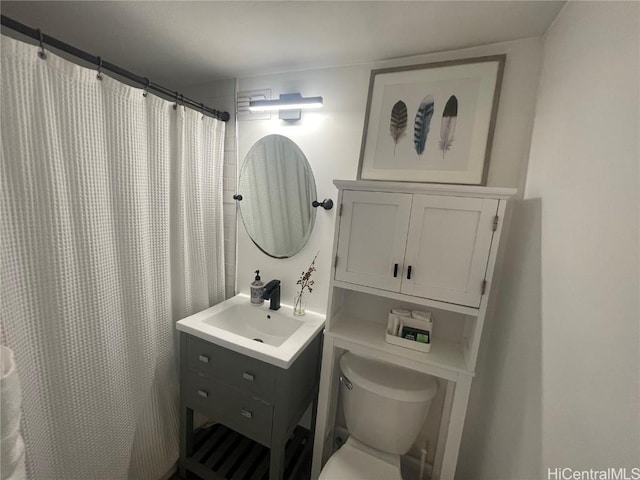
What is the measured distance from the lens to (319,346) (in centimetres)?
138

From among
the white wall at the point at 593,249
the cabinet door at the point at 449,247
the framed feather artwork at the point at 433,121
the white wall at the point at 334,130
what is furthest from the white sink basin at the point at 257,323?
the white wall at the point at 593,249

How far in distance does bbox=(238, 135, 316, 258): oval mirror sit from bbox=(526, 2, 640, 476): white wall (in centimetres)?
103

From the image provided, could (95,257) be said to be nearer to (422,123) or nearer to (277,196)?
(277,196)

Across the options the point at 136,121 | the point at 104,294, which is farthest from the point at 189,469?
the point at 136,121

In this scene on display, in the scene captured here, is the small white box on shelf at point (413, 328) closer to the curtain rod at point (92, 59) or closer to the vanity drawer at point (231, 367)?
the vanity drawer at point (231, 367)

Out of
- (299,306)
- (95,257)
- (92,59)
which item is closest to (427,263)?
(299,306)

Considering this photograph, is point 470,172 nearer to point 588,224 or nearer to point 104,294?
point 588,224

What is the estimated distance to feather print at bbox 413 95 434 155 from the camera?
3.79 feet

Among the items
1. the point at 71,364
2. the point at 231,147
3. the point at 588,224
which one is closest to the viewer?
the point at 588,224

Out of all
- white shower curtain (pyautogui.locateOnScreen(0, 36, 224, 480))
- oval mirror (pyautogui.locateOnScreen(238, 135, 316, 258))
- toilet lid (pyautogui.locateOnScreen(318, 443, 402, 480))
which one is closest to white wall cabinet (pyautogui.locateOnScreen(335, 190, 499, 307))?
oval mirror (pyautogui.locateOnScreen(238, 135, 316, 258))

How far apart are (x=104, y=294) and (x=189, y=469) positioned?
1.06 m

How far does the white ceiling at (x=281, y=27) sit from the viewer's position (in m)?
0.91

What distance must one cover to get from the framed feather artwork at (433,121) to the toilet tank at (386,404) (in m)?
0.93

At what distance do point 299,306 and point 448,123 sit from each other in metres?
1.19
